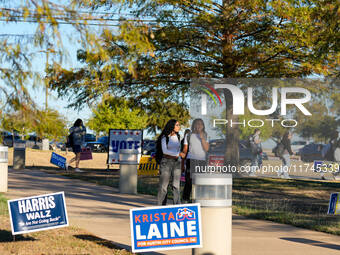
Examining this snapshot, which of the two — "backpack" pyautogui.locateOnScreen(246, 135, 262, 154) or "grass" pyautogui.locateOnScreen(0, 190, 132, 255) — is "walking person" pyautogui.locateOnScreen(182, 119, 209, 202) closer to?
"grass" pyautogui.locateOnScreen(0, 190, 132, 255)

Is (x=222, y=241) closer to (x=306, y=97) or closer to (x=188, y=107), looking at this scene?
(x=306, y=97)

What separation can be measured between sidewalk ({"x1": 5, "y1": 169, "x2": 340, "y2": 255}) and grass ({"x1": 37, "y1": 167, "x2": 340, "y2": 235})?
574mm

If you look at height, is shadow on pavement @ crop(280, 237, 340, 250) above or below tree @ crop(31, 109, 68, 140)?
below

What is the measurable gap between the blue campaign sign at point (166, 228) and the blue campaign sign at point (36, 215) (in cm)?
136

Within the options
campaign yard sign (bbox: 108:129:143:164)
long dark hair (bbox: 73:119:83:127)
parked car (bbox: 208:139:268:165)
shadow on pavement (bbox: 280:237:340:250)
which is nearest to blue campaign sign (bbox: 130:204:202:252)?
shadow on pavement (bbox: 280:237:340:250)

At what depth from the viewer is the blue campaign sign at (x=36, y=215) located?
7.94m

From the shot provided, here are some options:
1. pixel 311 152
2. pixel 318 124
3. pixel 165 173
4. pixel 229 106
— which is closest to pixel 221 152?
pixel 229 106

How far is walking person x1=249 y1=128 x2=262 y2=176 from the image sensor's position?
19.0 m

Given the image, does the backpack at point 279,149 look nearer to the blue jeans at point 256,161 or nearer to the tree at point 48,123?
the blue jeans at point 256,161

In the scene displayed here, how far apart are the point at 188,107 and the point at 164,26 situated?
152 inches

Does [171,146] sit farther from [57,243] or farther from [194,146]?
[57,243]

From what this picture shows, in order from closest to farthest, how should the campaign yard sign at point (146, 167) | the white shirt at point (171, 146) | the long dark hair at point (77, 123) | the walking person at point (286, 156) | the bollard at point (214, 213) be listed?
1. the bollard at point (214, 213)
2. the white shirt at point (171, 146)
3. the walking person at point (286, 156)
4. the long dark hair at point (77, 123)
5. the campaign yard sign at point (146, 167)

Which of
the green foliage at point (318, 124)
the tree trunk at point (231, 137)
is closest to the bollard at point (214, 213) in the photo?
the green foliage at point (318, 124)

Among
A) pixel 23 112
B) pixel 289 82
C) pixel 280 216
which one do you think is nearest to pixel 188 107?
pixel 289 82
